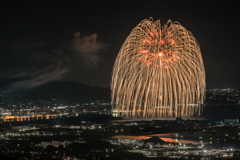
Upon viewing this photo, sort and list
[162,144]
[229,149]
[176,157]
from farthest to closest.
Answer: [162,144] → [229,149] → [176,157]

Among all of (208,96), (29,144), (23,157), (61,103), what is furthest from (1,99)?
(23,157)

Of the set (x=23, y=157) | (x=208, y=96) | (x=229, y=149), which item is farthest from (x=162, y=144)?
(x=208, y=96)

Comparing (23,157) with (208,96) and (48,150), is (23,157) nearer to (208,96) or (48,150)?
(48,150)

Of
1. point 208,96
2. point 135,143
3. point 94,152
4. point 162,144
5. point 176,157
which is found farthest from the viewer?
point 208,96

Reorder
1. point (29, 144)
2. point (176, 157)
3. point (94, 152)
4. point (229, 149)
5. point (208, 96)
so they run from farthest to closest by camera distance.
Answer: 1. point (208, 96)
2. point (29, 144)
3. point (94, 152)
4. point (229, 149)
5. point (176, 157)

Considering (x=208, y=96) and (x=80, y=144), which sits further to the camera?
(x=208, y=96)

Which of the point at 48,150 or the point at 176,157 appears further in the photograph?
the point at 48,150

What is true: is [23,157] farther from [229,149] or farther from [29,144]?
[229,149]

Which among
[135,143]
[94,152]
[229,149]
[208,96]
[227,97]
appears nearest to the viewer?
[229,149]
